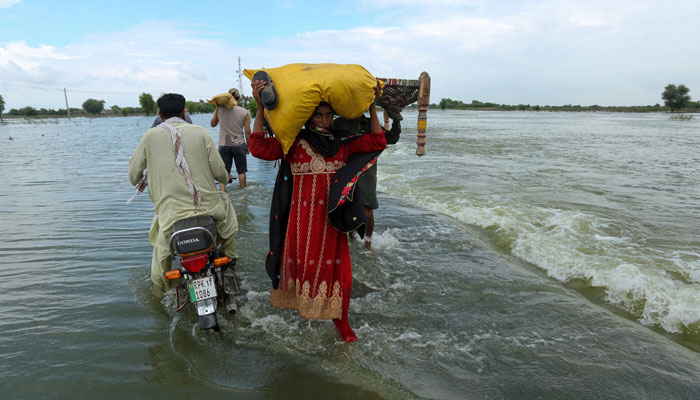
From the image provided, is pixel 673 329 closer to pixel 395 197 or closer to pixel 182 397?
pixel 182 397

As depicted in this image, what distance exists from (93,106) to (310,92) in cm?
15640

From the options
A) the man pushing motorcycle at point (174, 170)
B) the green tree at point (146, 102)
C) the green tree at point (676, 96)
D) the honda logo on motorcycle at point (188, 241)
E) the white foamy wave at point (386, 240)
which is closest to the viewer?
the honda logo on motorcycle at point (188, 241)

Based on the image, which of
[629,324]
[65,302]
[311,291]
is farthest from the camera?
[65,302]

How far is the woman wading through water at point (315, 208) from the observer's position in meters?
2.81

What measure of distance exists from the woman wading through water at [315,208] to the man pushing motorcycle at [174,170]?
0.73 metres

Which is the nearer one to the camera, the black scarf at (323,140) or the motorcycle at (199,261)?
the black scarf at (323,140)

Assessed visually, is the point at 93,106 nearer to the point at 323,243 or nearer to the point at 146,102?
the point at 146,102

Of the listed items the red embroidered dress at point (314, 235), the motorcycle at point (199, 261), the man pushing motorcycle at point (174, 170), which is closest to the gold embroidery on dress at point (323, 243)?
the red embroidered dress at point (314, 235)

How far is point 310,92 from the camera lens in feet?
8.30

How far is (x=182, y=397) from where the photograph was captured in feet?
8.50

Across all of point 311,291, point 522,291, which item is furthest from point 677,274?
point 311,291

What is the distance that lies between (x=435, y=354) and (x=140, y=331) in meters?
2.50

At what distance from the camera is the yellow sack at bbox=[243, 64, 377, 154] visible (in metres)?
2.55

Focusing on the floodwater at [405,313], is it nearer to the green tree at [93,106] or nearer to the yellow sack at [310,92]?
the yellow sack at [310,92]
